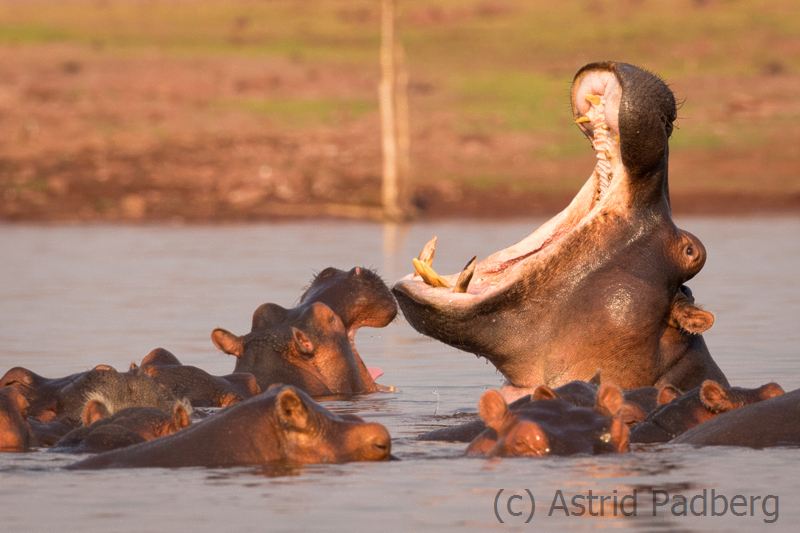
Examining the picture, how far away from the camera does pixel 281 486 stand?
4.92 m

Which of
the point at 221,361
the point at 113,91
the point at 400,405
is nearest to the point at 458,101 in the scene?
the point at 113,91

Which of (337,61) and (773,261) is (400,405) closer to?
(773,261)

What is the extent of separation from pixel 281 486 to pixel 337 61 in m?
34.9

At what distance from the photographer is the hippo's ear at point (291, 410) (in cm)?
509

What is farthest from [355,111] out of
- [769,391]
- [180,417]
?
[180,417]

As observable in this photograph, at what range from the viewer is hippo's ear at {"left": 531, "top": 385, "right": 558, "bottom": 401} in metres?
5.57

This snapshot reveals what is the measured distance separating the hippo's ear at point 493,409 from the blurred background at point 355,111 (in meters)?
21.1

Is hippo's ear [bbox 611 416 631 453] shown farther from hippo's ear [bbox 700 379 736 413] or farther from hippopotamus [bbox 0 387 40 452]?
hippopotamus [bbox 0 387 40 452]

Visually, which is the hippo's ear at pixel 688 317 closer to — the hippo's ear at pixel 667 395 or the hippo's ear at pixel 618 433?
the hippo's ear at pixel 667 395

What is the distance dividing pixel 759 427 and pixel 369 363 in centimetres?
492

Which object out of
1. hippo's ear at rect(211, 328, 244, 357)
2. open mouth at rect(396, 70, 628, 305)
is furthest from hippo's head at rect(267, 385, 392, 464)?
hippo's ear at rect(211, 328, 244, 357)

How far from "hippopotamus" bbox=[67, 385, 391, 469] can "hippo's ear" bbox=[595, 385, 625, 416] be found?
2.76 ft

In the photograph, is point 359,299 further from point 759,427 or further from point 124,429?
point 759,427

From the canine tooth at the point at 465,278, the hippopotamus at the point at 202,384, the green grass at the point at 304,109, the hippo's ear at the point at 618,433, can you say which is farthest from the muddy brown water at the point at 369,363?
the green grass at the point at 304,109
